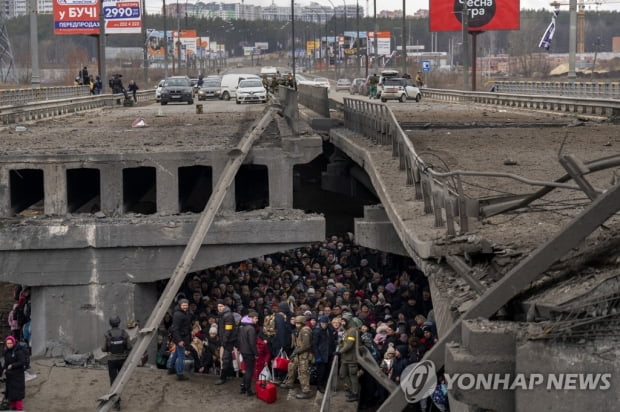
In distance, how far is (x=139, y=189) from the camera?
27656mm

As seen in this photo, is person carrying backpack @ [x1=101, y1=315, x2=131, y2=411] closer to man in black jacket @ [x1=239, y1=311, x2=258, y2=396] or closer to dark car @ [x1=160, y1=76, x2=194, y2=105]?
man in black jacket @ [x1=239, y1=311, x2=258, y2=396]

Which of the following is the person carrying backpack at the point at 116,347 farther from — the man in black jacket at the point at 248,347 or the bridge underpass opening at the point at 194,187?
the bridge underpass opening at the point at 194,187

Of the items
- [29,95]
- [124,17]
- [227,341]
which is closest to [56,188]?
[227,341]

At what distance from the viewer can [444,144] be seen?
994 inches

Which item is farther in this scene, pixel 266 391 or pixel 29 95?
pixel 29 95

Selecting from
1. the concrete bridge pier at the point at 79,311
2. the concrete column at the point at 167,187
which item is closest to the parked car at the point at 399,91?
the concrete column at the point at 167,187

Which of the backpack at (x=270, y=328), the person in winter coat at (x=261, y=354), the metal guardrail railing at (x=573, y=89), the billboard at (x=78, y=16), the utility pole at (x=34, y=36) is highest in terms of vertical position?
the billboard at (x=78, y=16)

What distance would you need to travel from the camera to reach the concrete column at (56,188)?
69.4 feet

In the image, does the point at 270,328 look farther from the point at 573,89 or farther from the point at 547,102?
the point at 573,89

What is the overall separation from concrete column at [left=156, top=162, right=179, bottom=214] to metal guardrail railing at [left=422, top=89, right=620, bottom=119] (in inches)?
650

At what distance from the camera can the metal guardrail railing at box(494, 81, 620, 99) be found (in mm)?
43319

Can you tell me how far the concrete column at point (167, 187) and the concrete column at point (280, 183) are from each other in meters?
1.74

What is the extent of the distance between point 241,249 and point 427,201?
733 centimetres

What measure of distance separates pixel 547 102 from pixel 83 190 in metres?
23.6
